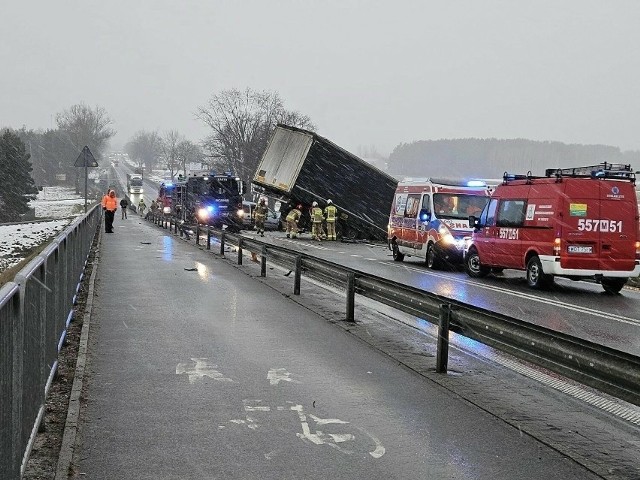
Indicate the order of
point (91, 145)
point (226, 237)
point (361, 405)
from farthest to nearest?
1. point (91, 145)
2. point (226, 237)
3. point (361, 405)

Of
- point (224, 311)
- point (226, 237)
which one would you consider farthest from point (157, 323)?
point (226, 237)

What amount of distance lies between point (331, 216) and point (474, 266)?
45.1 ft

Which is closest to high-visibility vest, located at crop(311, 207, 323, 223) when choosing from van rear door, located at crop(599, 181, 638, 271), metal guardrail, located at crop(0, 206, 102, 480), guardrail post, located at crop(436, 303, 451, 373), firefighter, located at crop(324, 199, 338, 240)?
firefighter, located at crop(324, 199, 338, 240)

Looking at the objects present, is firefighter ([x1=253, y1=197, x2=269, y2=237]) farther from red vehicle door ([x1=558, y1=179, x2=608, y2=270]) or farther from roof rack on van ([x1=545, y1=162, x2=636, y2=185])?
red vehicle door ([x1=558, y1=179, x2=608, y2=270])

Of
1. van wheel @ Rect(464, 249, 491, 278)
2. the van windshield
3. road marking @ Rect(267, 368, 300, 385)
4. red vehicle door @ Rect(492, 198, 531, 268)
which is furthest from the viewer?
the van windshield

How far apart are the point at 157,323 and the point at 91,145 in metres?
134

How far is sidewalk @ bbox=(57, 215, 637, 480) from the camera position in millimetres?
5062

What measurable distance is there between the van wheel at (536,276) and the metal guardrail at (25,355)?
36.6 feet

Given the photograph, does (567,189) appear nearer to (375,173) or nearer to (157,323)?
(157,323)

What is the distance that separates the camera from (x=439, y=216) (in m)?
21.1

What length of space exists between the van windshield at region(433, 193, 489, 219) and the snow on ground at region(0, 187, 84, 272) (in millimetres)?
19011

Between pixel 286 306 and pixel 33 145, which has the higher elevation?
pixel 33 145

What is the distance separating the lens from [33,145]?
155625 millimetres

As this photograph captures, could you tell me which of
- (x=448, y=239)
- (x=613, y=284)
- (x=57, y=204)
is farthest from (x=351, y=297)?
(x=57, y=204)
